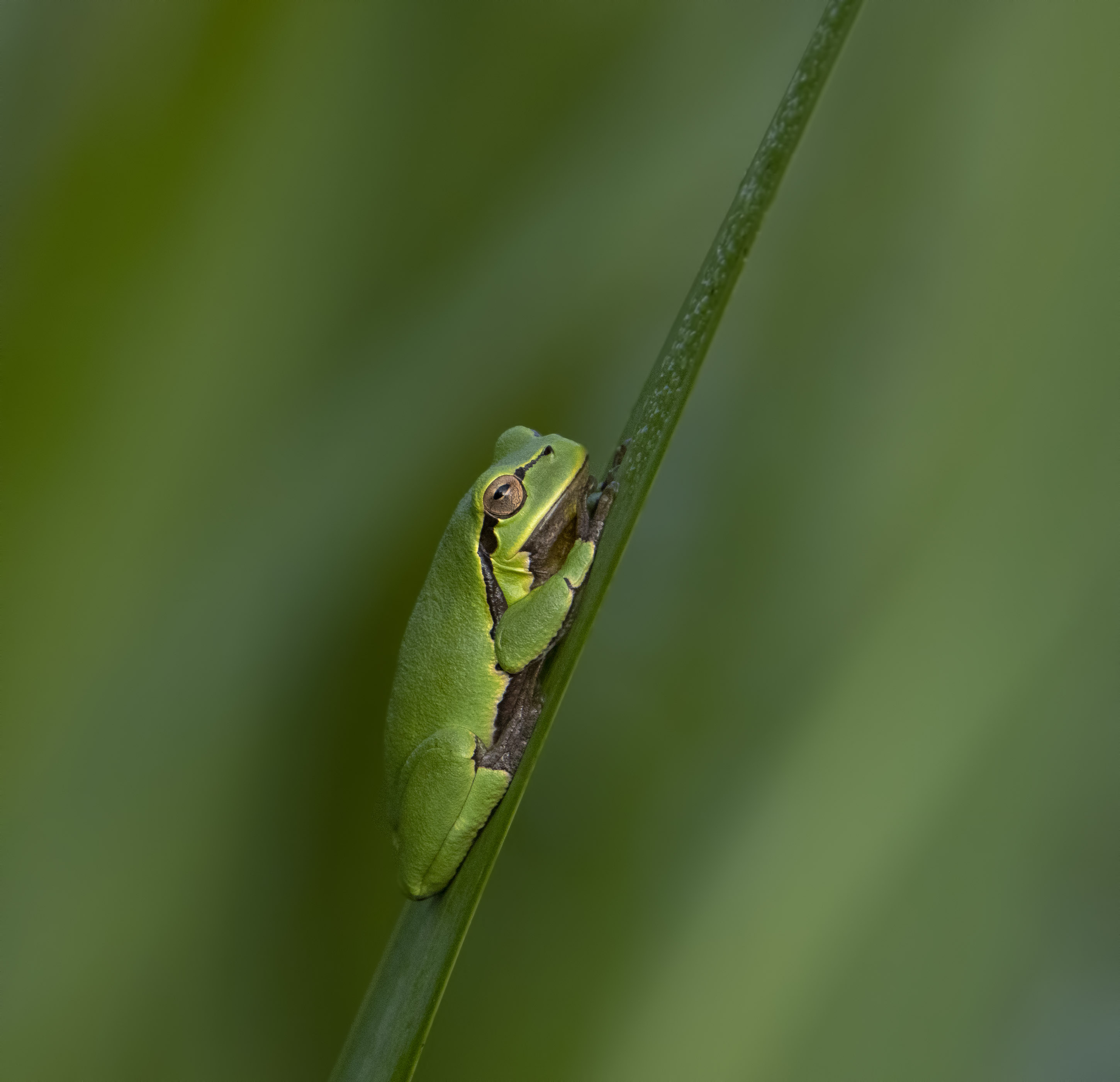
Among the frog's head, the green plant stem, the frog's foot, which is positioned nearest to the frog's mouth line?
the frog's head

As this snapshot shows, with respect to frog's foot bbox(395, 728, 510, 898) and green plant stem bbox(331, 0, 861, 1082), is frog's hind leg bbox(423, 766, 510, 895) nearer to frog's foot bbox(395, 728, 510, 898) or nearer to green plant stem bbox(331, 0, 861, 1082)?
frog's foot bbox(395, 728, 510, 898)

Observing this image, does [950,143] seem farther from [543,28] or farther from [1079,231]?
[543,28]

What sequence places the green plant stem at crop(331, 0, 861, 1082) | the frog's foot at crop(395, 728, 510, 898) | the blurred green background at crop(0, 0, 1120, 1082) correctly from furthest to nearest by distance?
1. the frog's foot at crop(395, 728, 510, 898)
2. the blurred green background at crop(0, 0, 1120, 1082)
3. the green plant stem at crop(331, 0, 861, 1082)

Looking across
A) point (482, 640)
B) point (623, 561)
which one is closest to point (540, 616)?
point (482, 640)

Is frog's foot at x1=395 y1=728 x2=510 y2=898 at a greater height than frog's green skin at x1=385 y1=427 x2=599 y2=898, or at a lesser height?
lesser

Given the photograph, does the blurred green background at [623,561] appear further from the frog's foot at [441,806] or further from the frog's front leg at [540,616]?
the frog's front leg at [540,616]

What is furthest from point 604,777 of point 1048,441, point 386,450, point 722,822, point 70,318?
point 70,318
